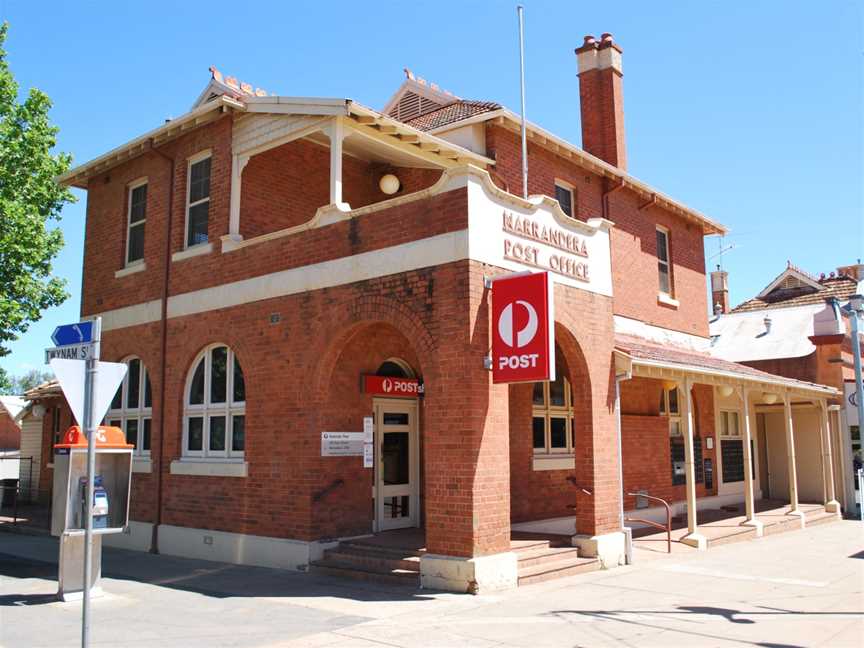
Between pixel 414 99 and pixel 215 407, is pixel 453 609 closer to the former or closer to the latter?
pixel 215 407

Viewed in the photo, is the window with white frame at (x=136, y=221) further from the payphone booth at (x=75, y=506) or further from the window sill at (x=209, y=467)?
the payphone booth at (x=75, y=506)

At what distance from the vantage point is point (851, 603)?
9.24 m

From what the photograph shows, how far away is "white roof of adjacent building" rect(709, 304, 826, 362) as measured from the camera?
22.2m

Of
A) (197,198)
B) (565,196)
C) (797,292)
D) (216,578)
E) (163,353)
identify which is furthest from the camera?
(797,292)

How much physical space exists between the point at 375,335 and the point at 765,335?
1549cm

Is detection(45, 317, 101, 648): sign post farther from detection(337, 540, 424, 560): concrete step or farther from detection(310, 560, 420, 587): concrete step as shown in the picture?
detection(337, 540, 424, 560): concrete step

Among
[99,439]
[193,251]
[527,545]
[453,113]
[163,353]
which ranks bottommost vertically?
[527,545]

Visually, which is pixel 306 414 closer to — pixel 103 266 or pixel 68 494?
pixel 68 494

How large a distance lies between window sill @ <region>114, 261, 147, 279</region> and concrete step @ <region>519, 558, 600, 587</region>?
379 inches

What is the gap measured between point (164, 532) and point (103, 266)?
6.14 meters

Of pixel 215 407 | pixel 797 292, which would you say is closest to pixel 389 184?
pixel 215 407

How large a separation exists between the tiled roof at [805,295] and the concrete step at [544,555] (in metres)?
17.8

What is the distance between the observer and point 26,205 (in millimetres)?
19141

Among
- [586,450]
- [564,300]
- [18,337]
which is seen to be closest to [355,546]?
[586,450]
